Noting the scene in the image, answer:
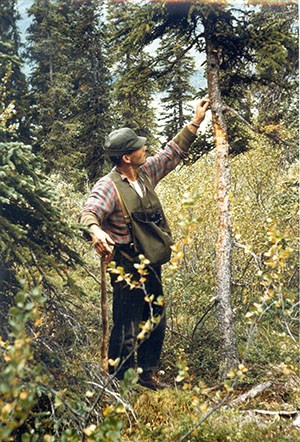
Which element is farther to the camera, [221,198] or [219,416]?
[221,198]

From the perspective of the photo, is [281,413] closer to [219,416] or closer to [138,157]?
[219,416]

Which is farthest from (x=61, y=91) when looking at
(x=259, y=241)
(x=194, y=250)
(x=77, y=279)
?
(x=259, y=241)

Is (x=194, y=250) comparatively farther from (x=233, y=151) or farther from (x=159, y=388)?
(x=159, y=388)

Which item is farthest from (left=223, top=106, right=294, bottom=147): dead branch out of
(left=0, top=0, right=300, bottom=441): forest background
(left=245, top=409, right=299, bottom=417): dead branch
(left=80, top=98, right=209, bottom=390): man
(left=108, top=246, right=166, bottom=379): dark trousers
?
(left=245, top=409, right=299, bottom=417): dead branch

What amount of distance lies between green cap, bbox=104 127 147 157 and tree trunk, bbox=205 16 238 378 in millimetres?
663

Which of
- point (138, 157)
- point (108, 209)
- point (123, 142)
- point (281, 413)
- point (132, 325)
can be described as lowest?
point (281, 413)

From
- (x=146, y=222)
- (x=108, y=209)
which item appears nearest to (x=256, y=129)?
(x=146, y=222)

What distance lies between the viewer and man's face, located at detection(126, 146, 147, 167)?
394cm

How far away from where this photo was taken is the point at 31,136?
4000 mm

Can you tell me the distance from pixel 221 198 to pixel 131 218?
30.4 inches

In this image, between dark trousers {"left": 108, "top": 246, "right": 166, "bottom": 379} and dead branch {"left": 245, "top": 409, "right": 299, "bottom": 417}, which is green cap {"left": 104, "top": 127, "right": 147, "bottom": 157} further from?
dead branch {"left": 245, "top": 409, "right": 299, "bottom": 417}

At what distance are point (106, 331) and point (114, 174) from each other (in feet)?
3.73

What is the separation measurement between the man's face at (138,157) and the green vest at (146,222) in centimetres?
15

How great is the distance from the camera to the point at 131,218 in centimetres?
382
